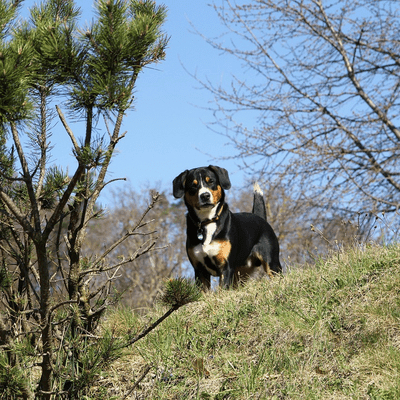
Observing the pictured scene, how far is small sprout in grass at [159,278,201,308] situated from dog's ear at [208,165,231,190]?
2295 millimetres

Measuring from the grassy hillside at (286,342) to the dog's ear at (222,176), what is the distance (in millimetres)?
1361

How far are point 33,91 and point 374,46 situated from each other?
835 cm

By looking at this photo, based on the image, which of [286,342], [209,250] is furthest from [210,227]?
[286,342]

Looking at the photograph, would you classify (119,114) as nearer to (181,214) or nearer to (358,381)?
(358,381)

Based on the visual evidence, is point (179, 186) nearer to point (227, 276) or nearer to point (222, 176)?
point (222, 176)

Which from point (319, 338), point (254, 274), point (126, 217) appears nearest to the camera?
point (319, 338)

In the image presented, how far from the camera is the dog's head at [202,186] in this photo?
18.4 feet

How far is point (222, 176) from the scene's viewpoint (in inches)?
230

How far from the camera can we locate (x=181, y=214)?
20750 mm

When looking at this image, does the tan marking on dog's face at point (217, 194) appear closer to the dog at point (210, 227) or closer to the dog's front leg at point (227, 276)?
the dog at point (210, 227)

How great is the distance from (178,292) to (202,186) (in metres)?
2.24

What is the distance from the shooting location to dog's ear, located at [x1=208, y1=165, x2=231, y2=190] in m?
5.83

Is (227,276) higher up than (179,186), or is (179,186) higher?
(179,186)

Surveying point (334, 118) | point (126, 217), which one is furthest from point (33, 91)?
point (126, 217)
